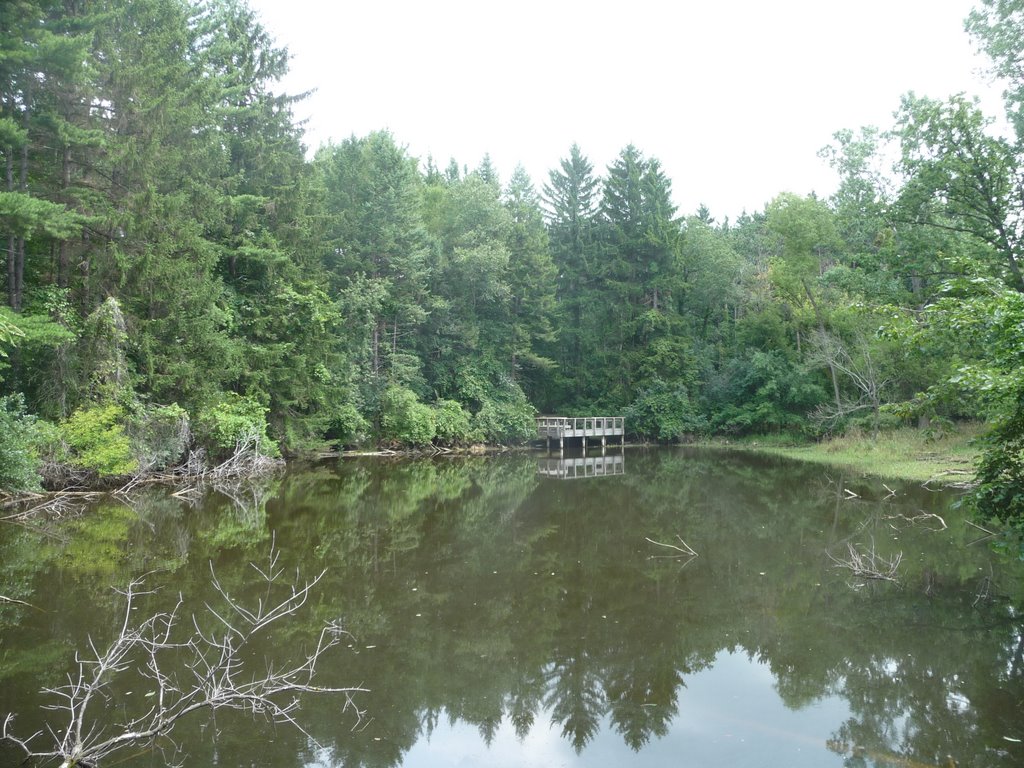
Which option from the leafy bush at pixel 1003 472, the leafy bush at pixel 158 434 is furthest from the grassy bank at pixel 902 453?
the leafy bush at pixel 158 434

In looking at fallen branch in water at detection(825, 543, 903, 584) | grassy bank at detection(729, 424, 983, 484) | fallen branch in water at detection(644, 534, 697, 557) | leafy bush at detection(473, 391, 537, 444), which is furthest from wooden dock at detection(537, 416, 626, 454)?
fallen branch in water at detection(825, 543, 903, 584)

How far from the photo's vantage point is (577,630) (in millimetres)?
7125

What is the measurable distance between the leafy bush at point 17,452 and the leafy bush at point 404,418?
1585 centimetres

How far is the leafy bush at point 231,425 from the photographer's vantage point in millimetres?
18766

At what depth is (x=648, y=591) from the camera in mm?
8570

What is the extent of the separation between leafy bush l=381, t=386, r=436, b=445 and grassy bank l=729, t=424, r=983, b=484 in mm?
16052

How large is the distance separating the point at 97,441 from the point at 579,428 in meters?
23.6

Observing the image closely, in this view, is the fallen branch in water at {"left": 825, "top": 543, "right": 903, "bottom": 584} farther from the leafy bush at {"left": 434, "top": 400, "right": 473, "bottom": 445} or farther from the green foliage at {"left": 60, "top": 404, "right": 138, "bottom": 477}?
the leafy bush at {"left": 434, "top": 400, "right": 473, "bottom": 445}

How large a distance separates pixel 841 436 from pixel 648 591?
89.9ft

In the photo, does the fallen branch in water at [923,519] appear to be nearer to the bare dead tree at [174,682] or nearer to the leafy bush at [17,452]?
the bare dead tree at [174,682]

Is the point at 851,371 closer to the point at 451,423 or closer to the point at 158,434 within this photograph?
the point at 451,423

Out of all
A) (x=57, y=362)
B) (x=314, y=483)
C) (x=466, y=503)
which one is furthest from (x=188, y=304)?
(x=466, y=503)

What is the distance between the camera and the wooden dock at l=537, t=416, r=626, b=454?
3344 centimetres

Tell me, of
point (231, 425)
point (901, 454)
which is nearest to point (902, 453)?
point (901, 454)
